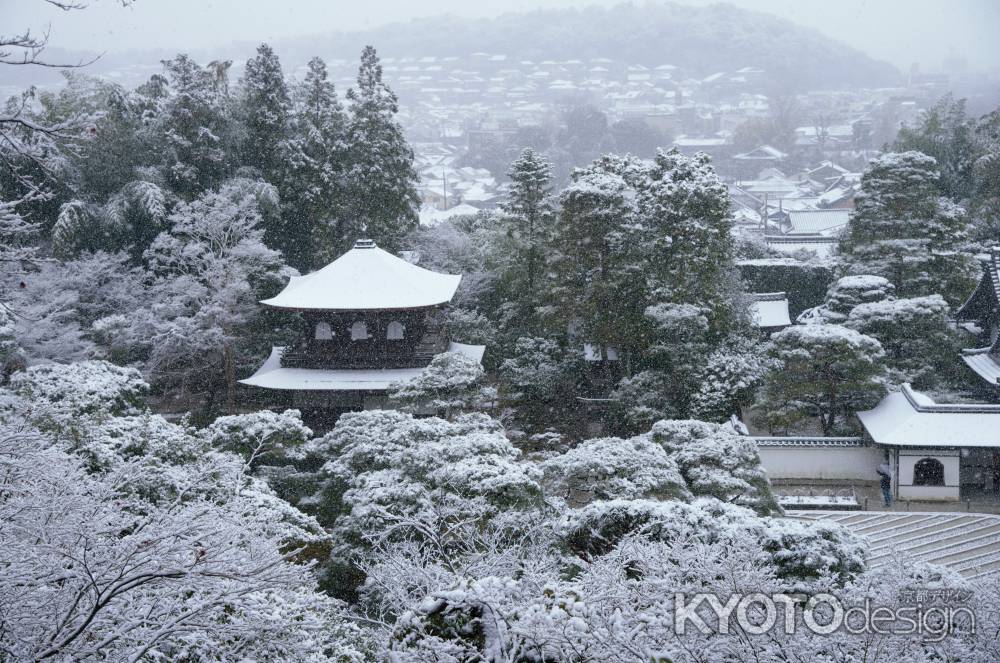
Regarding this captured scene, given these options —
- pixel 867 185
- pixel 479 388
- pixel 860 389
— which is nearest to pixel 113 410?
pixel 479 388

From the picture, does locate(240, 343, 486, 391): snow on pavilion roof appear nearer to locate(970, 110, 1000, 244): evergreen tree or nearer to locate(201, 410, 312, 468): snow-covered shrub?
locate(201, 410, 312, 468): snow-covered shrub

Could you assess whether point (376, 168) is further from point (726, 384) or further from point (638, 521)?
point (638, 521)

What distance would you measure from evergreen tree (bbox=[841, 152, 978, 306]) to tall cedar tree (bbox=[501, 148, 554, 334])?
7.98 m

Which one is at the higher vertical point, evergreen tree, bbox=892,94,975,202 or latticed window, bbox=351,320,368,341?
evergreen tree, bbox=892,94,975,202

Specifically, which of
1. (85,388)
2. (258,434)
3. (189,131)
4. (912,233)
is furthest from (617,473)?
(189,131)

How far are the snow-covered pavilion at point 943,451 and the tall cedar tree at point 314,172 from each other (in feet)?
50.4

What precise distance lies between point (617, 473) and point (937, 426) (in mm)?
7207

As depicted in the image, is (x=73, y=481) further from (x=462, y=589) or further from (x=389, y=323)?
(x=389, y=323)

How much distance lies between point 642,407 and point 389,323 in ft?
19.0

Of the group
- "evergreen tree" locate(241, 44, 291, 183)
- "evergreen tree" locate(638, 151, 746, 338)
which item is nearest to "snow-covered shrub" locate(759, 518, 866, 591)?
"evergreen tree" locate(638, 151, 746, 338)

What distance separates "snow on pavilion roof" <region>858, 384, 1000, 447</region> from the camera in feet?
43.1

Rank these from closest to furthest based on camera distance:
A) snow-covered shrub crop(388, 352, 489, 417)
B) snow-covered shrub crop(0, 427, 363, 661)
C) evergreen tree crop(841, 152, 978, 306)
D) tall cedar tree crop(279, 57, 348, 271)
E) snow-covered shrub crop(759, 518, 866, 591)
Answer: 1. snow-covered shrub crop(0, 427, 363, 661)
2. snow-covered shrub crop(759, 518, 866, 591)
3. snow-covered shrub crop(388, 352, 489, 417)
4. evergreen tree crop(841, 152, 978, 306)
5. tall cedar tree crop(279, 57, 348, 271)

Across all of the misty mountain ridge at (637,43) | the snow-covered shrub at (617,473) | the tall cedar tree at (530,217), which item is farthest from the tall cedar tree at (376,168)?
the misty mountain ridge at (637,43)

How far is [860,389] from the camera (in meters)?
14.7
